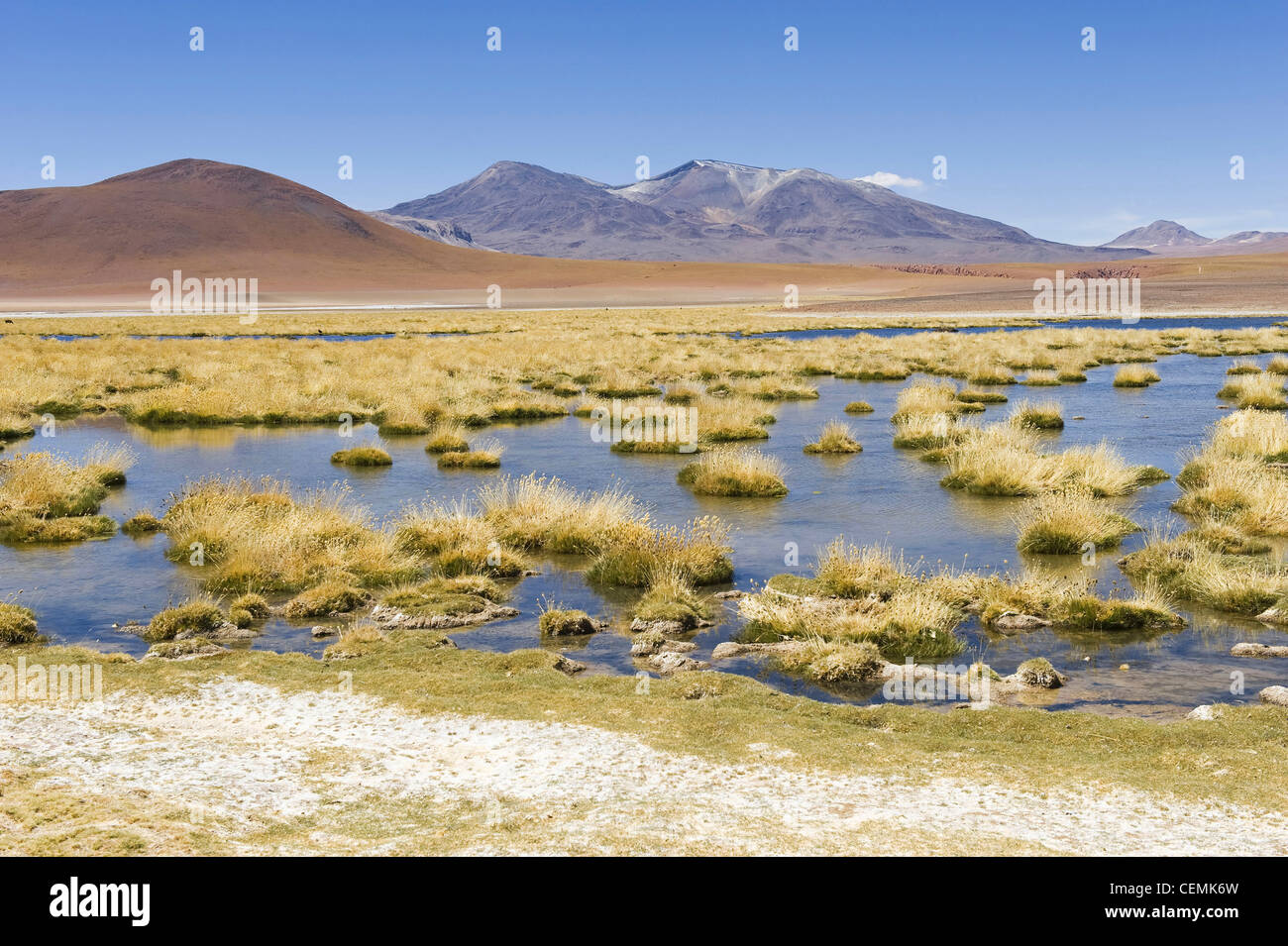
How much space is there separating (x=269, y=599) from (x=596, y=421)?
16.2 metres

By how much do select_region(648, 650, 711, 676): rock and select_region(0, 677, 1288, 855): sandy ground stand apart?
232 cm

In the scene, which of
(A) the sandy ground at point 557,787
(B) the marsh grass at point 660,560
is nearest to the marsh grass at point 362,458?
(B) the marsh grass at point 660,560

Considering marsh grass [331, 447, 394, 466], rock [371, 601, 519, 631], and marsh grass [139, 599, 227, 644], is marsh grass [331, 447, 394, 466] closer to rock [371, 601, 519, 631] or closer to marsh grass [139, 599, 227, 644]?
rock [371, 601, 519, 631]

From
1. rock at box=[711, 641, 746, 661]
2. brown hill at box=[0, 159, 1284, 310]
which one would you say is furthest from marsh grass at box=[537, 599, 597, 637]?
brown hill at box=[0, 159, 1284, 310]

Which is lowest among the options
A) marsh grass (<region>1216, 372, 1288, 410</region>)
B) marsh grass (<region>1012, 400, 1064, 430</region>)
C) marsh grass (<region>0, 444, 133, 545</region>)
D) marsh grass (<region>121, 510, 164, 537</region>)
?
marsh grass (<region>121, 510, 164, 537</region>)

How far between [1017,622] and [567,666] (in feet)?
17.0

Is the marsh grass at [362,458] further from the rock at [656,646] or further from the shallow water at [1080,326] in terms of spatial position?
the shallow water at [1080,326]

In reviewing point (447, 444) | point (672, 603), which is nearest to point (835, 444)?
point (447, 444)

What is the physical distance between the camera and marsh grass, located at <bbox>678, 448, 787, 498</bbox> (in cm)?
1983

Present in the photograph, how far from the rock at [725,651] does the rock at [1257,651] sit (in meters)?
5.07

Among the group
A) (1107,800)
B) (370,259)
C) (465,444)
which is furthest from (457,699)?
(370,259)

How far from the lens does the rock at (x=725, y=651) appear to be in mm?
11273

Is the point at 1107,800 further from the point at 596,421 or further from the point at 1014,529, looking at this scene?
the point at 596,421

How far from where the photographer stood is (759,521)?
17875 mm
